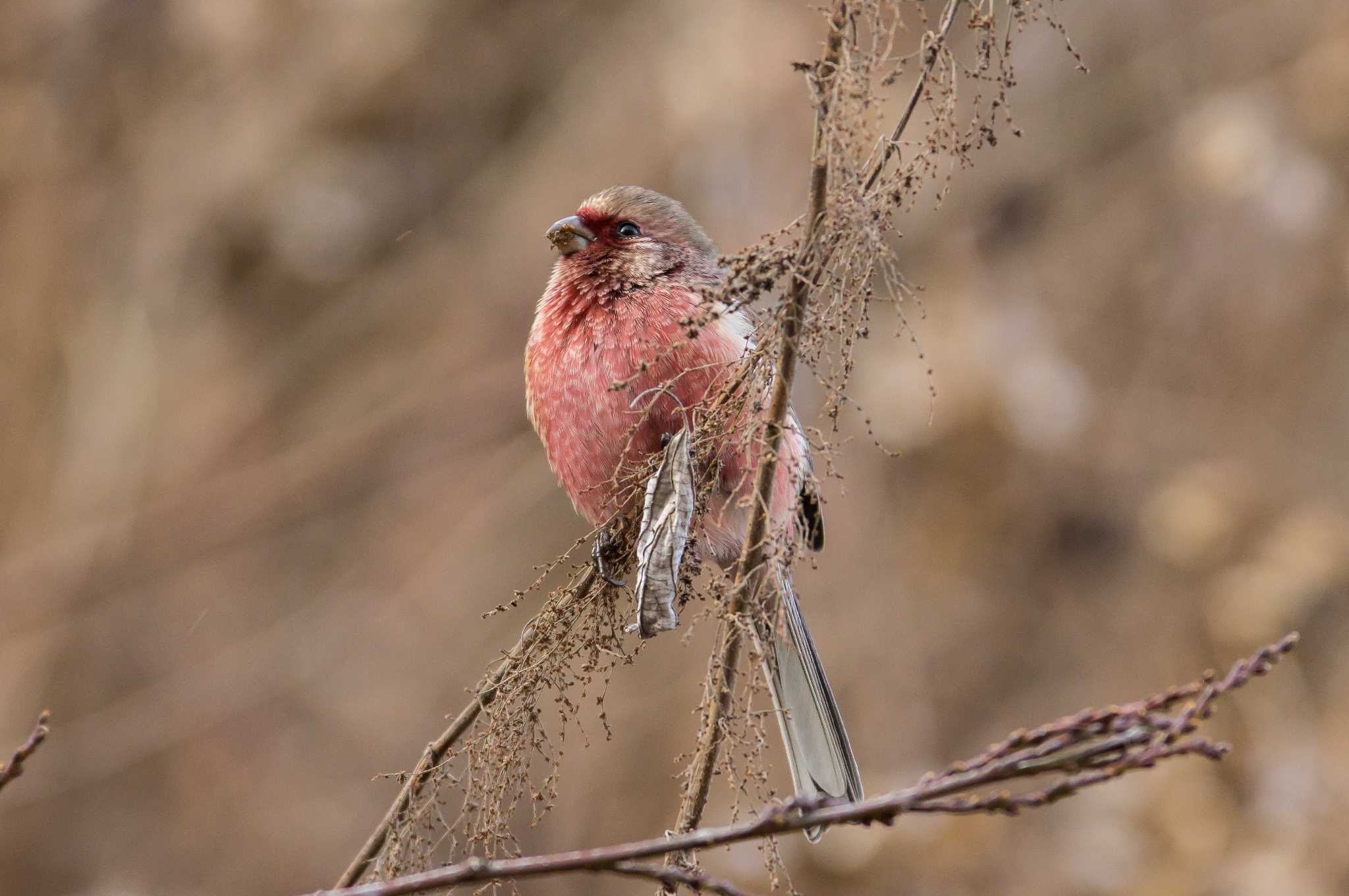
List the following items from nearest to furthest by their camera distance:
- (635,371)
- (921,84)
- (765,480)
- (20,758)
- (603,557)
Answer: (20,758)
(921,84)
(765,480)
(603,557)
(635,371)

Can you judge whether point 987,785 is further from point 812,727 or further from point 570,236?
point 570,236

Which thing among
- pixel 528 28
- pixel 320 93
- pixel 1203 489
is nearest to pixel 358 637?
pixel 320 93

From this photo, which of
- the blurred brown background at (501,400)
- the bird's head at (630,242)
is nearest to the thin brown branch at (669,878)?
the bird's head at (630,242)

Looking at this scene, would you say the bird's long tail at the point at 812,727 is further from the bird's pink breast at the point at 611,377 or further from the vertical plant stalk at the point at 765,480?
the vertical plant stalk at the point at 765,480

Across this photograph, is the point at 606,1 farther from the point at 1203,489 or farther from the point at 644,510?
the point at 644,510

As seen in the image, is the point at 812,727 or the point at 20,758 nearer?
the point at 20,758

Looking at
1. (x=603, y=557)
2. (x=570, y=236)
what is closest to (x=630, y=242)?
(x=570, y=236)

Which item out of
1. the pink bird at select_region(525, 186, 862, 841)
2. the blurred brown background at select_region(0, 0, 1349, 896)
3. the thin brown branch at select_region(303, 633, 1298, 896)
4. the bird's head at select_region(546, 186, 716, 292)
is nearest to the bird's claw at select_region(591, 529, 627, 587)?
the pink bird at select_region(525, 186, 862, 841)
